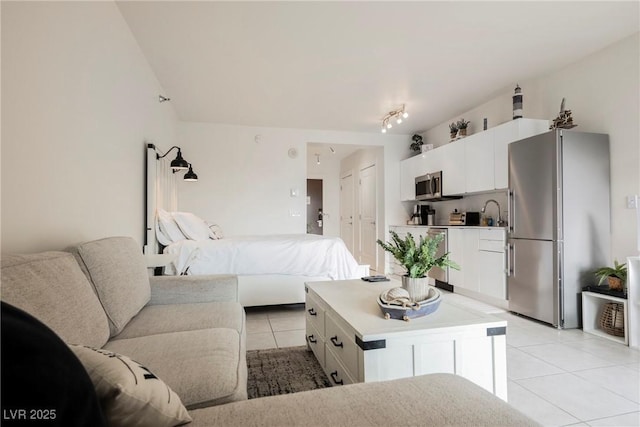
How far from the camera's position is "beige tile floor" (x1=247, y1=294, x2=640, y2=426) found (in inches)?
64.3

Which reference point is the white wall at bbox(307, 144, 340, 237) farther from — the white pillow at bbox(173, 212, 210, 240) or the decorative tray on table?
the decorative tray on table

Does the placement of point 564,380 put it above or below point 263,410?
below

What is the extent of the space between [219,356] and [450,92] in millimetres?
4004

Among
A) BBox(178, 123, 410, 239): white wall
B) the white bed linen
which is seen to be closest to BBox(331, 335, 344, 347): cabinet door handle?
the white bed linen

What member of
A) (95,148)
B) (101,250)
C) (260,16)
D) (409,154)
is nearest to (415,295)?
(101,250)

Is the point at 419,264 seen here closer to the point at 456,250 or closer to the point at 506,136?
the point at 506,136

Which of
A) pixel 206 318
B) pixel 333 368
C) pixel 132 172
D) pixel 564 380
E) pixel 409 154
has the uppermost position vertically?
pixel 409 154

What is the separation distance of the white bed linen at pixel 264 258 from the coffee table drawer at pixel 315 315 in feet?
3.52

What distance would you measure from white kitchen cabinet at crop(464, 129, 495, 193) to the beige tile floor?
1.63 m

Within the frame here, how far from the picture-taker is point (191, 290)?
2062 mm

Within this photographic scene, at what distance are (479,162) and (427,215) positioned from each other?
155 centimetres

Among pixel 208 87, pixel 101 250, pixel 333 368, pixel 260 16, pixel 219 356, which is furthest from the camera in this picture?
pixel 208 87

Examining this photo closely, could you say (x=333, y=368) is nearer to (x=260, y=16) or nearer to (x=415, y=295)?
(x=415, y=295)

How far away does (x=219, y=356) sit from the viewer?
1.18 meters
